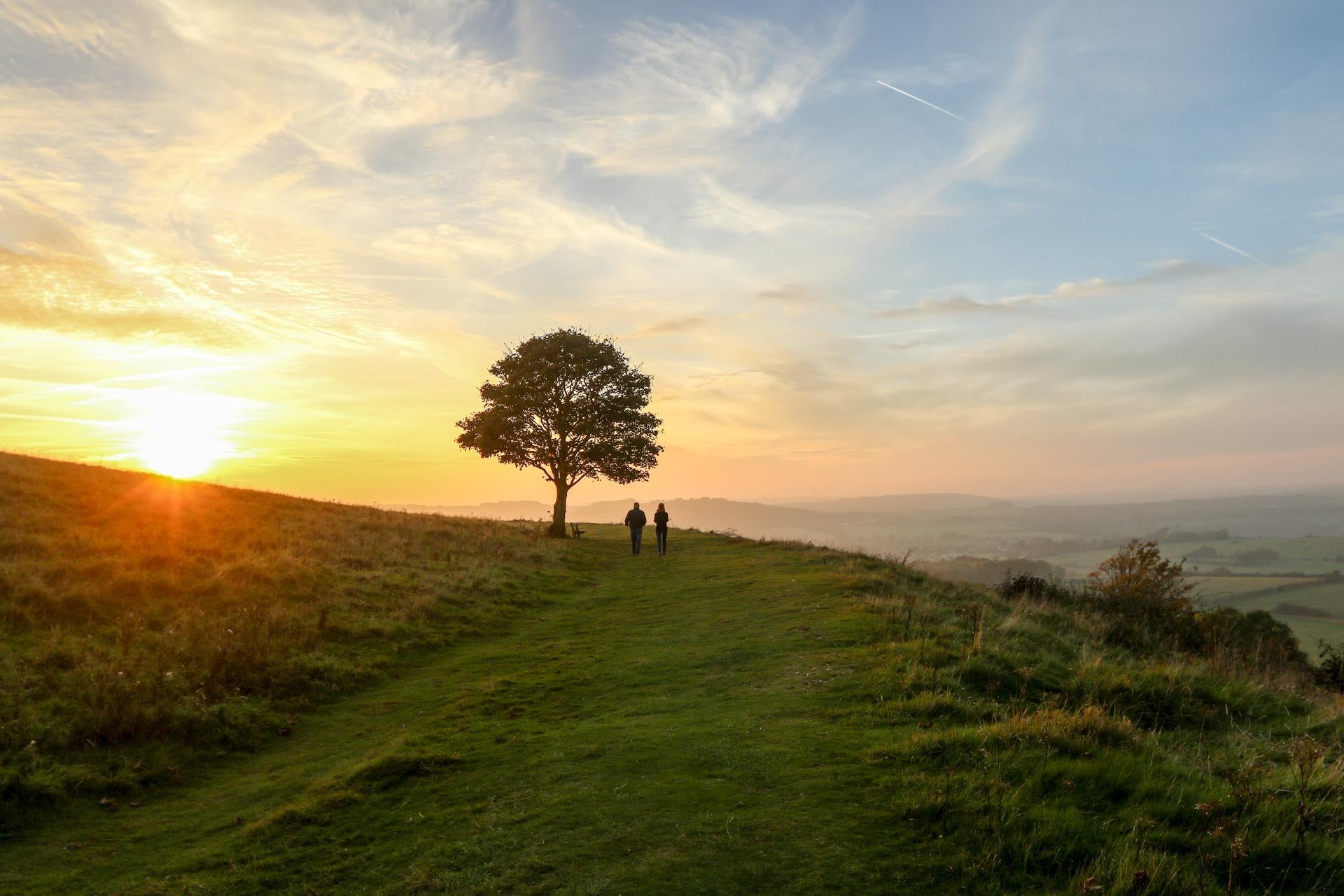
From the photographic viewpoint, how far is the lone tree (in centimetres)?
4359

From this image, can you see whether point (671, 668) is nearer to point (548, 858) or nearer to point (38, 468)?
point (548, 858)

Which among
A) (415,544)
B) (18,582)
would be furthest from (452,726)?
(415,544)

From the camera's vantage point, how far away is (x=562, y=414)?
145 ft

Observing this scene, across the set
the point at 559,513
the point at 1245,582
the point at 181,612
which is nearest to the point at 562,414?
the point at 559,513

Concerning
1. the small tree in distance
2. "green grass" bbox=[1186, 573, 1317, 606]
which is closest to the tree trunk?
the small tree in distance

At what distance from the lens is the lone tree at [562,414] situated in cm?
4359

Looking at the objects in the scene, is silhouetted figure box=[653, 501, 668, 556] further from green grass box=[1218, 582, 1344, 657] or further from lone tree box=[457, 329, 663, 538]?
green grass box=[1218, 582, 1344, 657]

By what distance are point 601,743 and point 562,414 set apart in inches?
1396

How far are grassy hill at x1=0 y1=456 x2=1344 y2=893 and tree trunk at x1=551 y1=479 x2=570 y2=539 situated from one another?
21042 millimetres

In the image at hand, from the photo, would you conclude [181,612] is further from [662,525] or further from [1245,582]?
[1245,582]

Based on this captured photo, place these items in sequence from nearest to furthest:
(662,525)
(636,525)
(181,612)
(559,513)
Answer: (181,612) < (662,525) < (636,525) < (559,513)

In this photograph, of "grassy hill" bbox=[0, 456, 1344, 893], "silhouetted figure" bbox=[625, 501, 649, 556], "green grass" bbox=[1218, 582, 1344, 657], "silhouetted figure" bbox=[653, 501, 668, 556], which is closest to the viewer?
"grassy hill" bbox=[0, 456, 1344, 893]

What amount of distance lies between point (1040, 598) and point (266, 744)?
25.1 m

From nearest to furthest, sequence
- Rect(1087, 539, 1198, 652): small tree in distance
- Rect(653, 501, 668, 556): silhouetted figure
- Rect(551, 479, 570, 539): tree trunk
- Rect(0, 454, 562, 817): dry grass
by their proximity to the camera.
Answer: Rect(0, 454, 562, 817): dry grass → Rect(1087, 539, 1198, 652): small tree in distance → Rect(653, 501, 668, 556): silhouetted figure → Rect(551, 479, 570, 539): tree trunk
